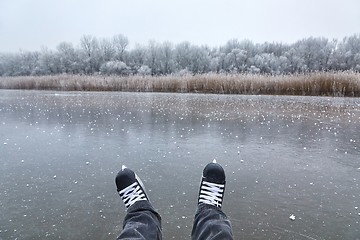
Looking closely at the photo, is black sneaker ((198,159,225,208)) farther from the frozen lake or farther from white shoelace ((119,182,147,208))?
white shoelace ((119,182,147,208))

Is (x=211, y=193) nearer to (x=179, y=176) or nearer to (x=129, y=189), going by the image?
(x=129, y=189)

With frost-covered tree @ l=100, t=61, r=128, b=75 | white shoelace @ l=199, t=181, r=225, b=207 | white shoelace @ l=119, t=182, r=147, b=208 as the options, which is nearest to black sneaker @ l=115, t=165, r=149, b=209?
white shoelace @ l=119, t=182, r=147, b=208

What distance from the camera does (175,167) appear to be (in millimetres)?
3346

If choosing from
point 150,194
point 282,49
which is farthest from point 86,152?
point 282,49

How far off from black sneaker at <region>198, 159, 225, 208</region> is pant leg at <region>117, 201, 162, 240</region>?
422mm

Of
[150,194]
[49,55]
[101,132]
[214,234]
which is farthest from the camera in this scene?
[49,55]

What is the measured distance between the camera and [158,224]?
71.7 inches

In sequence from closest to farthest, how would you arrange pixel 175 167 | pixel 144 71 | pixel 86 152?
1. pixel 175 167
2. pixel 86 152
3. pixel 144 71

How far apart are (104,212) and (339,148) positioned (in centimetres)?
365

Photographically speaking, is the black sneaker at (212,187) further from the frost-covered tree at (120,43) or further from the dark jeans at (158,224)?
the frost-covered tree at (120,43)

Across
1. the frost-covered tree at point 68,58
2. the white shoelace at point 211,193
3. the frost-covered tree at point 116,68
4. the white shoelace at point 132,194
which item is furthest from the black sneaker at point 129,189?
the frost-covered tree at point 68,58

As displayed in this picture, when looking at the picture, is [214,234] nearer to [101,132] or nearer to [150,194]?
[150,194]

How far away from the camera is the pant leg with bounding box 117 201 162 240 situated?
163 cm

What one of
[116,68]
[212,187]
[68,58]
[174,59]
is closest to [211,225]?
[212,187]
